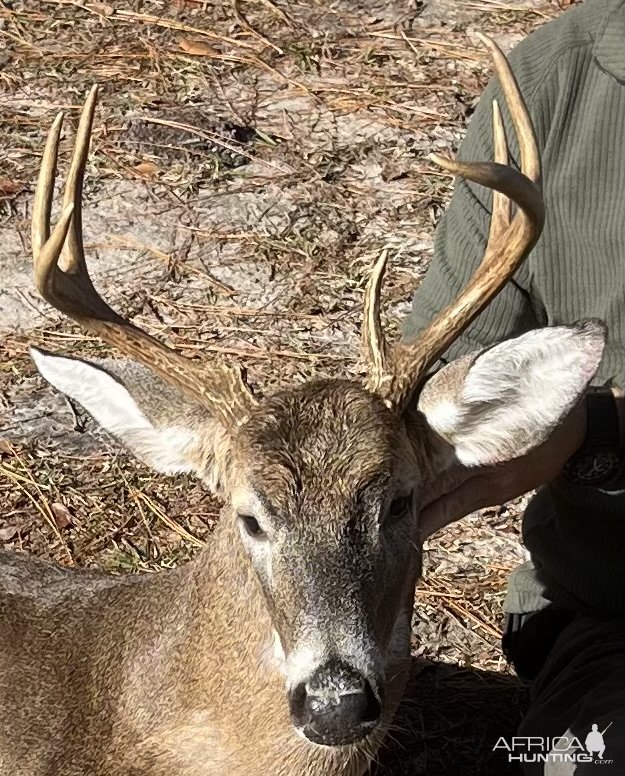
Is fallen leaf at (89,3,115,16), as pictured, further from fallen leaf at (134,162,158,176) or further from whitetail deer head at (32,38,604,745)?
whitetail deer head at (32,38,604,745)

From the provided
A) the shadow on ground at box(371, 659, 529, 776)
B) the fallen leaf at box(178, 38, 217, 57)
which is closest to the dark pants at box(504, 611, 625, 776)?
the shadow on ground at box(371, 659, 529, 776)

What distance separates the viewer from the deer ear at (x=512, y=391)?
2609mm

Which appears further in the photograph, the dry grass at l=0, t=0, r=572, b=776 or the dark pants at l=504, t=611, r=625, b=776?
the dry grass at l=0, t=0, r=572, b=776

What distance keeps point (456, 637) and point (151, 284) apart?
1811 mm

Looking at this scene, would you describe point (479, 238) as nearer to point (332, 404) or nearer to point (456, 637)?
point (332, 404)

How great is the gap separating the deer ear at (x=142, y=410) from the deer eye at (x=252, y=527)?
0.57ft

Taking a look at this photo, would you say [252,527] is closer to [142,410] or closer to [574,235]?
[142,410]

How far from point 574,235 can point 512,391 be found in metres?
0.76

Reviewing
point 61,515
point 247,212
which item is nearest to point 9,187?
point 247,212

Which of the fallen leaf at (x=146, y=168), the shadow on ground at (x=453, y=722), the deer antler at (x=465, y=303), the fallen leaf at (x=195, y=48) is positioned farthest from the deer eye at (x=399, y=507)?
the fallen leaf at (x=195, y=48)

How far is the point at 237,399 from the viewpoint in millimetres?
2699

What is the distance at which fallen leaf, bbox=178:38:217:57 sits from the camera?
6.36 meters

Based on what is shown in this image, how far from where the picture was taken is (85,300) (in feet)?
9.16
